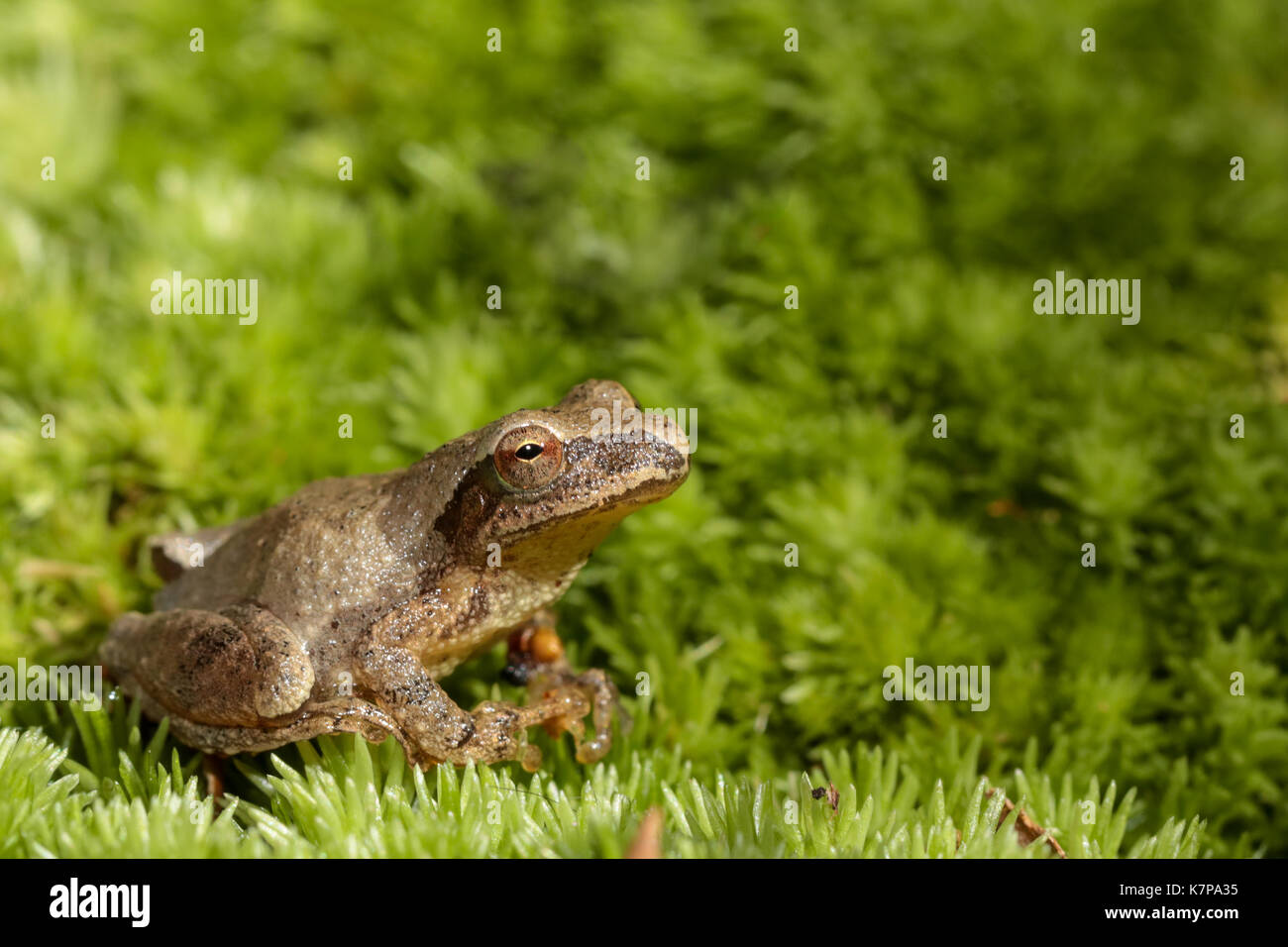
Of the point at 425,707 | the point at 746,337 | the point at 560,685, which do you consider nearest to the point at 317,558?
the point at 425,707

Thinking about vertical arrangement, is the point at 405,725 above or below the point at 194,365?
below

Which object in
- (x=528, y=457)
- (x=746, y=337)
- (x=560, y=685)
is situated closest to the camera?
(x=528, y=457)

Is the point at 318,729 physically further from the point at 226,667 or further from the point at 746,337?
the point at 746,337

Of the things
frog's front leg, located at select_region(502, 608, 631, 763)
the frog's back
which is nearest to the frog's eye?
the frog's back

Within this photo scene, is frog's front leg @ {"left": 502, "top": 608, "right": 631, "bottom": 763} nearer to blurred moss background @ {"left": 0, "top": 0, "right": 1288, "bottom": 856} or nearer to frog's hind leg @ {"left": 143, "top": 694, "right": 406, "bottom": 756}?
blurred moss background @ {"left": 0, "top": 0, "right": 1288, "bottom": 856}

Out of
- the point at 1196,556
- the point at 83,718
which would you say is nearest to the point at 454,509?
the point at 83,718
